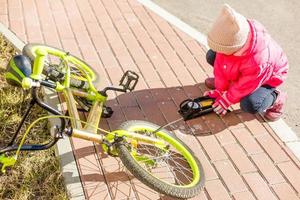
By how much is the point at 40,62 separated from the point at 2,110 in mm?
1256

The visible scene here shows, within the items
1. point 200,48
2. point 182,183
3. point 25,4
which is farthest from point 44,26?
point 182,183

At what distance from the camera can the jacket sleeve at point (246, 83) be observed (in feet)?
12.5

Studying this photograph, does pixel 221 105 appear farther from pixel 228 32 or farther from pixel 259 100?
pixel 228 32

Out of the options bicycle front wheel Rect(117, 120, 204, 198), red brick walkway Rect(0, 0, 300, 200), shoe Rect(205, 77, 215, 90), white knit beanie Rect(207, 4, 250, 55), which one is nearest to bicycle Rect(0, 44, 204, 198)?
bicycle front wheel Rect(117, 120, 204, 198)

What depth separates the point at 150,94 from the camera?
4422 mm

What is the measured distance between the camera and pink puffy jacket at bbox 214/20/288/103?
12.3 feet

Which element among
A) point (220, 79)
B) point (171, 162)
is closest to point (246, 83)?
point (220, 79)

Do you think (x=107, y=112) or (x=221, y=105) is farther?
(x=221, y=105)

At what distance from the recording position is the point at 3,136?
380 centimetres

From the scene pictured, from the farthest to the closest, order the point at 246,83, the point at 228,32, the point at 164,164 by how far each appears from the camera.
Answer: the point at 246,83 < the point at 164,164 < the point at 228,32

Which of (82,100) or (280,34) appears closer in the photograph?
(82,100)

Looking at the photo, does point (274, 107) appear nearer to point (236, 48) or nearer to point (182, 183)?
point (236, 48)

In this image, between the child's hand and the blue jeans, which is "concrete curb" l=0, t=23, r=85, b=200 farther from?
the blue jeans

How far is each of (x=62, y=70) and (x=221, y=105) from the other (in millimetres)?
1560
